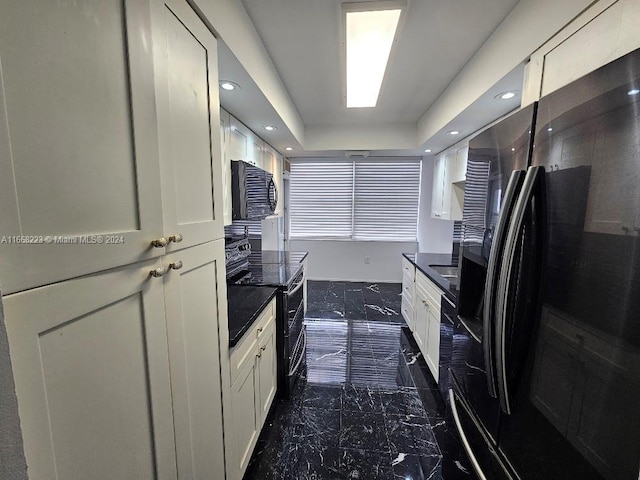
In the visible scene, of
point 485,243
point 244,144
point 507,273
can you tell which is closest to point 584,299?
point 507,273

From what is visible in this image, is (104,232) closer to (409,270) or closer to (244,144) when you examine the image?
(244,144)

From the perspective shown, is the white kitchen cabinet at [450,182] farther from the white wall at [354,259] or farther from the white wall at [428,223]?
the white wall at [354,259]

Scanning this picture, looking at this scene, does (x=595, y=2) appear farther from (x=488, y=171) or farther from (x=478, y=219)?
(x=478, y=219)

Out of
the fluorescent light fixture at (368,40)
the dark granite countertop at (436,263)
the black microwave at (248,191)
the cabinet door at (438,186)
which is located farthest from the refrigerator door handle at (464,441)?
the cabinet door at (438,186)

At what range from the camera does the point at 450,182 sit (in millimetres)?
3293

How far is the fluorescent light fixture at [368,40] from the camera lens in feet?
4.82

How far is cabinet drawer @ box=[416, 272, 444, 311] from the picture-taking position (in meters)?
2.14

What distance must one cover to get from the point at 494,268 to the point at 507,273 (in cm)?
5

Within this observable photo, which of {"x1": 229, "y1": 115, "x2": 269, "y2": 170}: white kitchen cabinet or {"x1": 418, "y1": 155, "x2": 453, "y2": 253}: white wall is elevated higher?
{"x1": 229, "y1": 115, "x2": 269, "y2": 170}: white kitchen cabinet

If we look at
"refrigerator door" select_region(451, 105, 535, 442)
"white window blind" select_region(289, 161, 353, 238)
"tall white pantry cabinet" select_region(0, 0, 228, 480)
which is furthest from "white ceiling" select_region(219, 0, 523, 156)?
"white window blind" select_region(289, 161, 353, 238)

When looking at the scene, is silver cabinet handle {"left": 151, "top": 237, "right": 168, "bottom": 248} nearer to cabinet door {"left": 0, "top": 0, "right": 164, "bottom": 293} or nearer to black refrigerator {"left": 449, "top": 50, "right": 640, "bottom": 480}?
cabinet door {"left": 0, "top": 0, "right": 164, "bottom": 293}

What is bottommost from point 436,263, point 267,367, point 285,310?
point 267,367

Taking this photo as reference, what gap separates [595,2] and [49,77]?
166 cm

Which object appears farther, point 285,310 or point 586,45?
point 285,310
